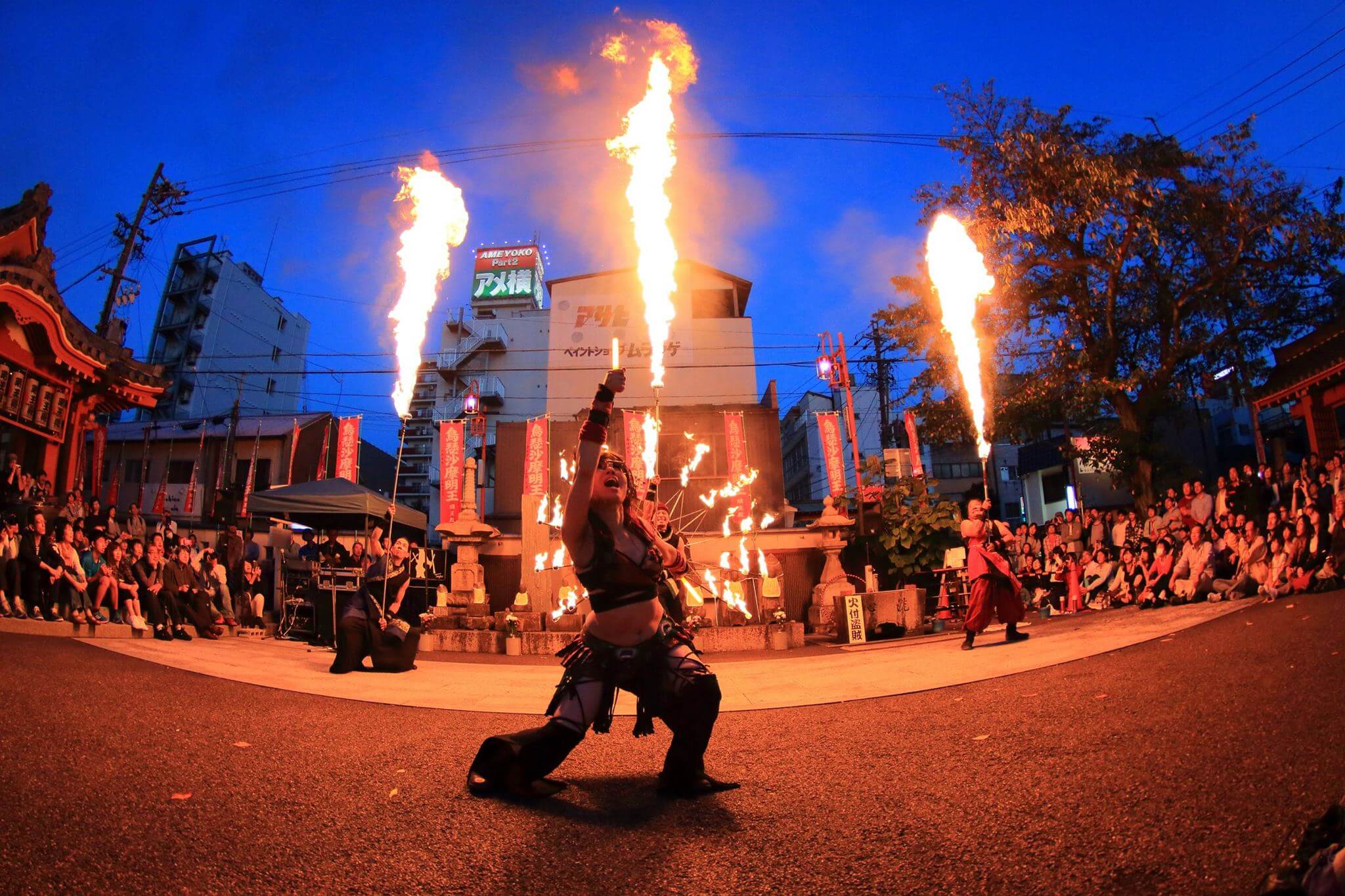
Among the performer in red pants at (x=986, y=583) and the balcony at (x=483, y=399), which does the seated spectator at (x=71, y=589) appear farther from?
the balcony at (x=483, y=399)

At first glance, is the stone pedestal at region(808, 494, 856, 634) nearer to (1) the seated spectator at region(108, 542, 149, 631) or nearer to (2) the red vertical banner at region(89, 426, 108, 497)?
(1) the seated spectator at region(108, 542, 149, 631)

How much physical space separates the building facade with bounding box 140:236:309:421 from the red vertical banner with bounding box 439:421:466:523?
80.8 ft

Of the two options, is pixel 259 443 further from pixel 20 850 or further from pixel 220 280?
pixel 20 850

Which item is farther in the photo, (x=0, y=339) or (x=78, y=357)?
(x=78, y=357)

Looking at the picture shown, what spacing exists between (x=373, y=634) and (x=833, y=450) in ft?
51.5

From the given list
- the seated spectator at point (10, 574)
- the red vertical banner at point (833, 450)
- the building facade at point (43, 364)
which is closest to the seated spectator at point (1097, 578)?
the red vertical banner at point (833, 450)

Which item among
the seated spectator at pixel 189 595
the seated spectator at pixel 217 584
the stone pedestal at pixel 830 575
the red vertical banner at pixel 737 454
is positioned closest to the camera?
the seated spectator at pixel 189 595

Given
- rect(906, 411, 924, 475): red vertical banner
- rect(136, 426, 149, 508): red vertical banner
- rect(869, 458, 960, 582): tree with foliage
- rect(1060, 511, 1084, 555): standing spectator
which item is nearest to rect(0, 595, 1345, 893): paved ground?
rect(869, 458, 960, 582): tree with foliage

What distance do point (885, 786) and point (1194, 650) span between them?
15.9 ft

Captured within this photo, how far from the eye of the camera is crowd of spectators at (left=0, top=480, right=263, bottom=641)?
10.4 m

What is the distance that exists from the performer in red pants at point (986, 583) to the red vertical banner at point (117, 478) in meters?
32.0

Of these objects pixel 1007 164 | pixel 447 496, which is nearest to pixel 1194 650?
pixel 1007 164

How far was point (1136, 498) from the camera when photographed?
18031 millimetres

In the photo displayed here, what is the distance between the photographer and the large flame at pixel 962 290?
17.4 meters
